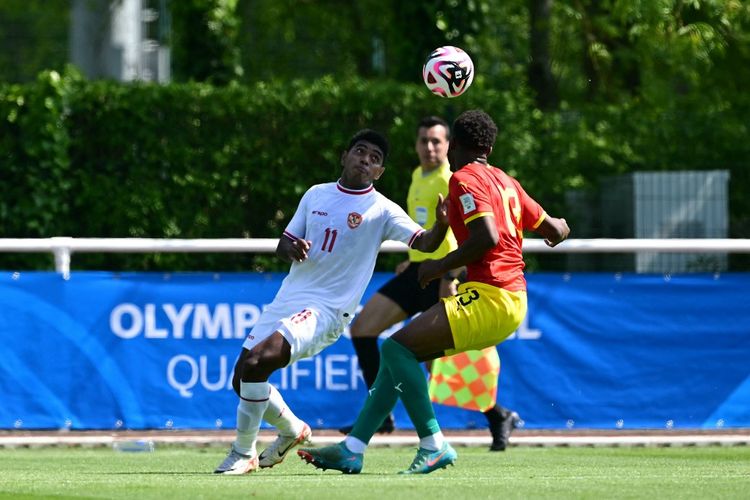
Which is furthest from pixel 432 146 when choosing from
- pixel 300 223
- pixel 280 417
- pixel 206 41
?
pixel 206 41

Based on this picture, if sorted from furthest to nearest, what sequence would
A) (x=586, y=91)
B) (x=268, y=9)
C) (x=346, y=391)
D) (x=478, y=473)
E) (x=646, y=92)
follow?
(x=268, y=9) → (x=586, y=91) → (x=646, y=92) → (x=346, y=391) → (x=478, y=473)

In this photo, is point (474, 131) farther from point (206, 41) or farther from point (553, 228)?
point (206, 41)

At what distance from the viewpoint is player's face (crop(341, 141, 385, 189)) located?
9.17m

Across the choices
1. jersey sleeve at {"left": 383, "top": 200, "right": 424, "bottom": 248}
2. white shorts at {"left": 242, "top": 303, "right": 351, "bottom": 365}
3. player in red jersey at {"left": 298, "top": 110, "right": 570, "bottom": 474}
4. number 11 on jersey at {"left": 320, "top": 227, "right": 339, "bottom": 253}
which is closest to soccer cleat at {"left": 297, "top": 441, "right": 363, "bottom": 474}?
player in red jersey at {"left": 298, "top": 110, "right": 570, "bottom": 474}

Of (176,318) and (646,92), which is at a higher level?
(646,92)

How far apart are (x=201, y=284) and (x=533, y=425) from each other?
2.90 m

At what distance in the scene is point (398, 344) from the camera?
8586mm

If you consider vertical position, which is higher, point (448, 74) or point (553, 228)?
point (448, 74)

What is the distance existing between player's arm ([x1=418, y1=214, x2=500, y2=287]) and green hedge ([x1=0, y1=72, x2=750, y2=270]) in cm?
741

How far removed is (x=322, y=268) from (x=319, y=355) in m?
3.27

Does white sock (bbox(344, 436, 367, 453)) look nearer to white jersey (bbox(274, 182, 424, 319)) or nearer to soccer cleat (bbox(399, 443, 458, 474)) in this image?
soccer cleat (bbox(399, 443, 458, 474))

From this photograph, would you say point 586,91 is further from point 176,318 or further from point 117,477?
point 117,477

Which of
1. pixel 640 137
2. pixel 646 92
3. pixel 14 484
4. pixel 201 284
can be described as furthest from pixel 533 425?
pixel 646 92

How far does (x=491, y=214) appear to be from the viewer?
8.37 metres
